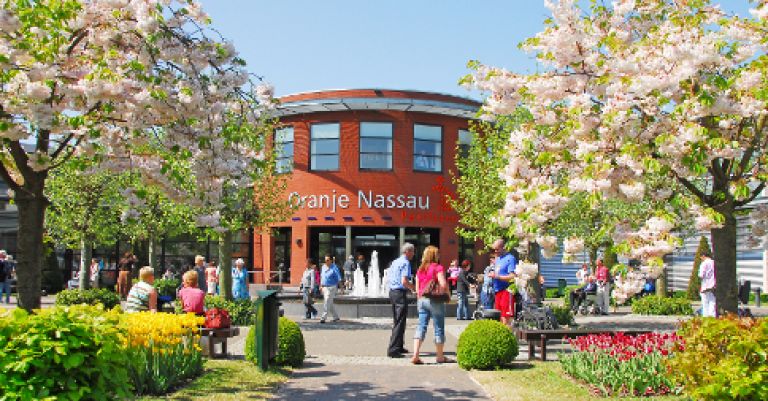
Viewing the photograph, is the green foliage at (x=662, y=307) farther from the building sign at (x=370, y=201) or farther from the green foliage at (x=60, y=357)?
the green foliage at (x=60, y=357)

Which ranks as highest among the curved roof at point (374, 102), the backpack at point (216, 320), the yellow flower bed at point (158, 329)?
the curved roof at point (374, 102)

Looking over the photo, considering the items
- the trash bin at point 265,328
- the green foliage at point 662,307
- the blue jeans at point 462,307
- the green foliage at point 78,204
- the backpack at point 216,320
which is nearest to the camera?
the trash bin at point 265,328

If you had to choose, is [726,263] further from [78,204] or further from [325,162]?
[325,162]

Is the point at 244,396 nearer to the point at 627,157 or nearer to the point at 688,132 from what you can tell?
the point at 627,157

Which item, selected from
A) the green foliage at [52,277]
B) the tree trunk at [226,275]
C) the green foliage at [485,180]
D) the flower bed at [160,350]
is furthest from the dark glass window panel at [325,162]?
the flower bed at [160,350]

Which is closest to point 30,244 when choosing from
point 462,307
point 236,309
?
point 236,309

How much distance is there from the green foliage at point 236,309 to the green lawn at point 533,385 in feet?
26.5

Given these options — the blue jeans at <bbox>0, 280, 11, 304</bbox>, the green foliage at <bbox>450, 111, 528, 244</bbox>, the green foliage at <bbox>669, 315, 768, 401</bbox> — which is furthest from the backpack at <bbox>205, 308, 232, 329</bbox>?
the blue jeans at <bbox>0, 280, 11, 304</bbox>

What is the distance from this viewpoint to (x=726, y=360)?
632 cm

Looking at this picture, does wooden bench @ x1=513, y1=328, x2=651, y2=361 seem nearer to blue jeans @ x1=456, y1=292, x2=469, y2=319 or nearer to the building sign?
blue jeans @ x1=456, y1=292, x2=469, y2=319

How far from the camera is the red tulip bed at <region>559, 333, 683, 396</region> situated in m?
7.98

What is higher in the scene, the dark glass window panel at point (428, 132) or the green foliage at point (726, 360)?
the dark glass window panel at point (428, 132)

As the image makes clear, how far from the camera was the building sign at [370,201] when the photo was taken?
32.9m

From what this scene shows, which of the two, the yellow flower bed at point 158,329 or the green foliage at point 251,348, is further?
the green foliage at point 251,348
